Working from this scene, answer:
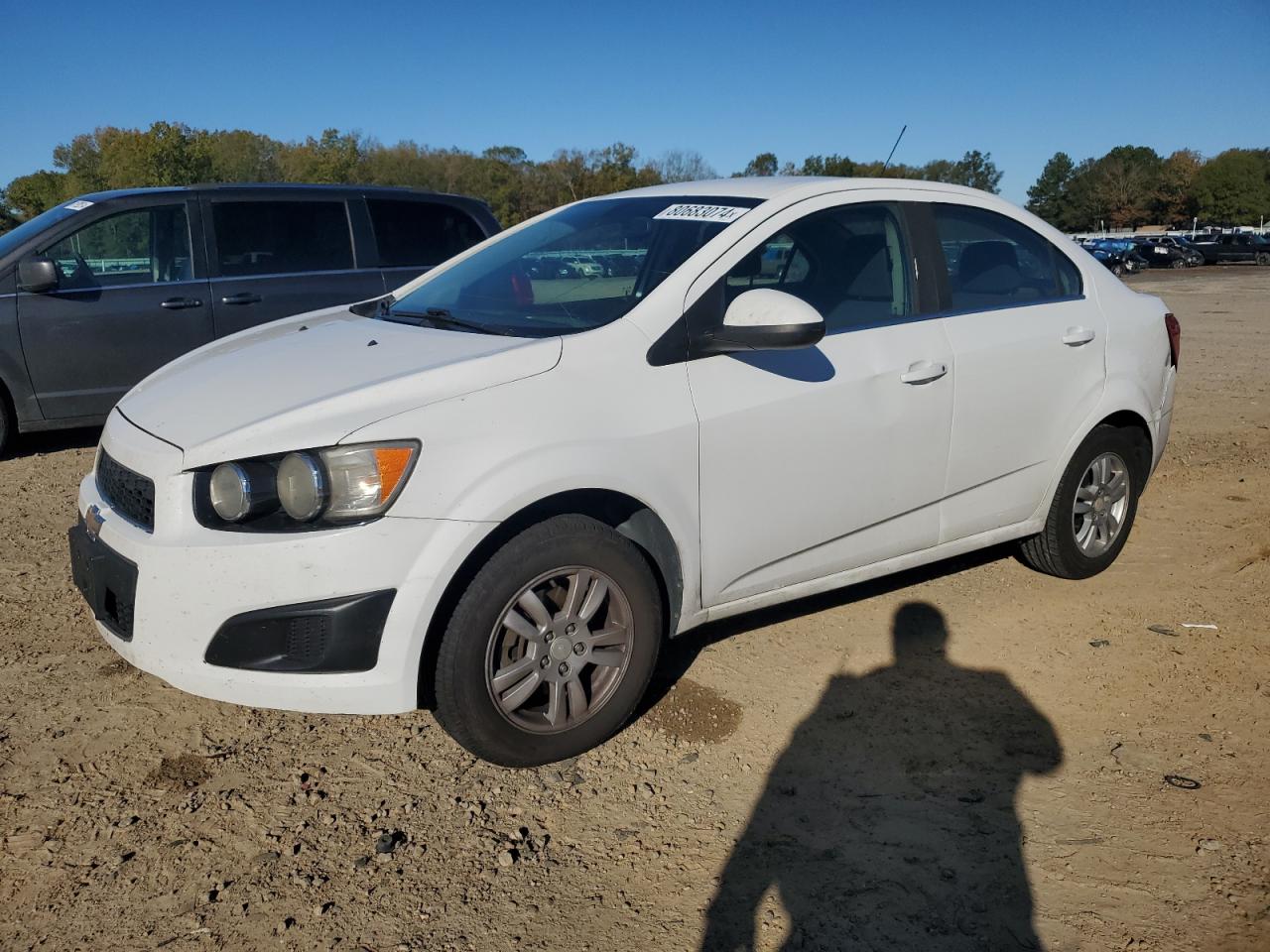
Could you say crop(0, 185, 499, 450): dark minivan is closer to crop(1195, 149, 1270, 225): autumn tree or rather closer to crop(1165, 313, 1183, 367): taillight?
crop(1165, 313, 1183, 367): taillight

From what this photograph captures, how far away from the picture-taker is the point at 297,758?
3230 millimetres

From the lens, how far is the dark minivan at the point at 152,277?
675cm

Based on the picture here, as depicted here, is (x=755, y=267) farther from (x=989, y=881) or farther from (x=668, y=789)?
(x=989, y=881)

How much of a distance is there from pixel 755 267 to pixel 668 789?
1741 millimetres

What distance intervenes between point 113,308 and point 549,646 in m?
5.29

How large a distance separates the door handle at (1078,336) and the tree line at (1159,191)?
113763 mm

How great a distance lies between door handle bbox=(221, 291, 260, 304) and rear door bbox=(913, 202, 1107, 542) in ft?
16.1

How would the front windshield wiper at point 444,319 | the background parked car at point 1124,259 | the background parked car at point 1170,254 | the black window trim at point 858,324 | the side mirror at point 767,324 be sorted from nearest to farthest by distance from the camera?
the side mirror at point 767,324, the black window trim at point 858,324, the front windshield wiper at point 444,319, the background parked car at point 1124,259, the background parked car at point 1170,254

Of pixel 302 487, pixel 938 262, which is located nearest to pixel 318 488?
pixel 302 487

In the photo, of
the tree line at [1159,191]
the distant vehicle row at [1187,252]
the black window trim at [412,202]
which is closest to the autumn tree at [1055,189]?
the tree line at [1159,191]

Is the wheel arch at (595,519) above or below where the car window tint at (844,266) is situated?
below

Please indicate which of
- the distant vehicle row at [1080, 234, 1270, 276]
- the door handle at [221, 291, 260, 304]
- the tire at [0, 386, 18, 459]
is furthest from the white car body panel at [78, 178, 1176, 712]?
the distant vehicle row at [1080, 234, 1270, 276]

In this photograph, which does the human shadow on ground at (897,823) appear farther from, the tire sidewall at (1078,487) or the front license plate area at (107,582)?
the front license plate area at (107,582)

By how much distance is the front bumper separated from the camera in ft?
8.84
